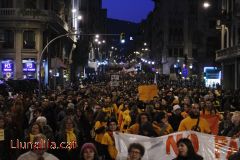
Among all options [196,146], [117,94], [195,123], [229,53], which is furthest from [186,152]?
[229,53]

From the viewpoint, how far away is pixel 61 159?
10203 mm

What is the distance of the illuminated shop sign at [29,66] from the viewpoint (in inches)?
2079

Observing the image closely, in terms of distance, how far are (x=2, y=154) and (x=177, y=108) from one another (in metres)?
5.28

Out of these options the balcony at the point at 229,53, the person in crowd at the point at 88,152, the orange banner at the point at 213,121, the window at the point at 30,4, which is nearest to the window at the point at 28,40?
the window at the point at 30,4

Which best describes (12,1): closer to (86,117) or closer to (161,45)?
(86,117)

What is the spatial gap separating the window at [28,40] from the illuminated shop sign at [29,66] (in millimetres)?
1475

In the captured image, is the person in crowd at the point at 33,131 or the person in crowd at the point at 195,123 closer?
the person in crowd at the point at 33,131

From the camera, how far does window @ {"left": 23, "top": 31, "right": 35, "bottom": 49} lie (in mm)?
53375

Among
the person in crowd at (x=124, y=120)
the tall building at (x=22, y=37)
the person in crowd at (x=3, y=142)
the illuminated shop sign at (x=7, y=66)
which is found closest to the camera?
the person in crowd at (x=3, y=142)

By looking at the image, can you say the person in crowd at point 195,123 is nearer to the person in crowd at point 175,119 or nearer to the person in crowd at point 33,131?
the person in crowd at point 175,119

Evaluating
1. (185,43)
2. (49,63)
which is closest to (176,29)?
(185,43)

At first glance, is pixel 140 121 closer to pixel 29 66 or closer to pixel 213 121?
pixel 213 121

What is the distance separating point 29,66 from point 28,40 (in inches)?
106

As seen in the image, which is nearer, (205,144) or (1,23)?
(205,144)
